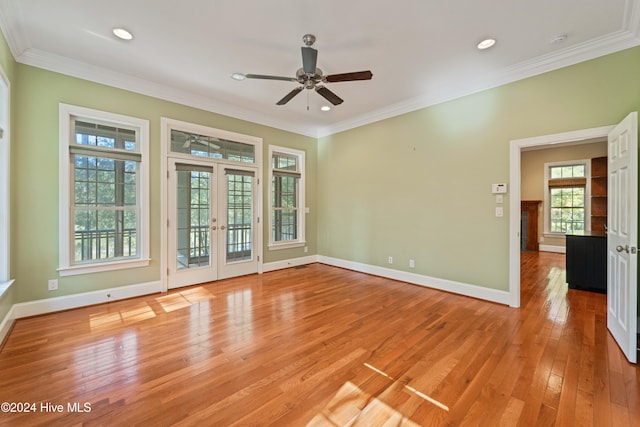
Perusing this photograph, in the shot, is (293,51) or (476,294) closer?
(293,51)

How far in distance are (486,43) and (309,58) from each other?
1936mm

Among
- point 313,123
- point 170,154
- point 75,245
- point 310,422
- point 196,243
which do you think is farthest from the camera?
point 313,123

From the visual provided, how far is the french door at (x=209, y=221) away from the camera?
14.2 feet

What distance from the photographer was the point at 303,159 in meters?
6.10

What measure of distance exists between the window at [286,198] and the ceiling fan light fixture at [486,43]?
3.71m

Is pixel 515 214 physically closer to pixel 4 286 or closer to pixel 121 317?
pixel 121 317

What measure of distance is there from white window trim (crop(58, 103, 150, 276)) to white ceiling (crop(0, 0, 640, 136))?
46 centimetres

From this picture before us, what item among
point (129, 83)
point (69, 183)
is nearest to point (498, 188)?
point (129, 83)

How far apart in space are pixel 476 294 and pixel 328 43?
12.4ft

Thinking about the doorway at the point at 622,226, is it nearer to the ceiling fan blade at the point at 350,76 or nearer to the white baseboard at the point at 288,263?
the ceiling fan blade at the point at 350,76

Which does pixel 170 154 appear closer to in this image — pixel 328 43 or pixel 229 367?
pixel 328 43

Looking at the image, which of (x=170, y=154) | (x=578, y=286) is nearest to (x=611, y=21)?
(x=578, y=286)

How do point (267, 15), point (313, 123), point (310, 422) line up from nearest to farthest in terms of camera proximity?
point (310, 422), point (267, 15), point (313, 123)

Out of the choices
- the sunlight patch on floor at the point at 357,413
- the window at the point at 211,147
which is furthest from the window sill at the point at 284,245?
the sunlight patch on floor at the point at 357,413
